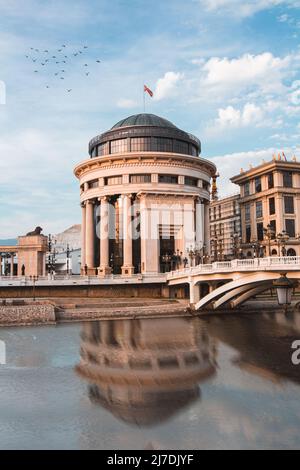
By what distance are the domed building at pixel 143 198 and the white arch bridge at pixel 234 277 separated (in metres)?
12.2

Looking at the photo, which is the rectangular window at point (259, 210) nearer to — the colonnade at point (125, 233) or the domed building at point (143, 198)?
the domed building at point (143, 198)

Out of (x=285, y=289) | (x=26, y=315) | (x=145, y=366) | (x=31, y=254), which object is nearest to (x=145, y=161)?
(x=31, y=254)

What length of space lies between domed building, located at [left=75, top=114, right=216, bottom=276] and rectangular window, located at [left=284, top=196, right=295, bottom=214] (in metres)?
17.2

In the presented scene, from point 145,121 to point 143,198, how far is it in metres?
19.7

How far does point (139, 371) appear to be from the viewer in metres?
28.2

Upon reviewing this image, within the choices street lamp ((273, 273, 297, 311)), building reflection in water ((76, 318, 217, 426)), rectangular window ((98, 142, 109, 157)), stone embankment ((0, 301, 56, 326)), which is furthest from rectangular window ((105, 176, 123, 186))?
Answer: street lamp ((273, 273, 297, 311))

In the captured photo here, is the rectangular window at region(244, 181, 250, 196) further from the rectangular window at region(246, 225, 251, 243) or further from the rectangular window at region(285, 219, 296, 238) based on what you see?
the rectangular window at region(285, 219, 296, 238)

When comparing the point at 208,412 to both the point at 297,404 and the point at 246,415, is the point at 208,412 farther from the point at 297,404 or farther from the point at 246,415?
the point at 297,404

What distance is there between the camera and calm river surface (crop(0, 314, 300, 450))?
17109 millimetres

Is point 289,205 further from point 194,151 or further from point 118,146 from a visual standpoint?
point 118,146

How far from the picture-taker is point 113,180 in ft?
265

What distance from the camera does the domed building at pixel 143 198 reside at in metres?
75.8

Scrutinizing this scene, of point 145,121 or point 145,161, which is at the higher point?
point 145,121

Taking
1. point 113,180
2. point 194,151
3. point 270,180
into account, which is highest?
point 194,151
